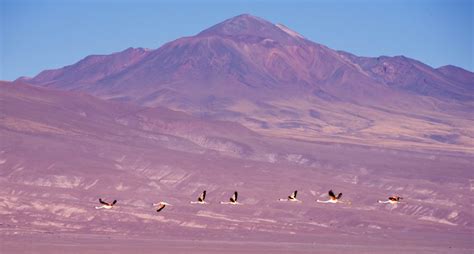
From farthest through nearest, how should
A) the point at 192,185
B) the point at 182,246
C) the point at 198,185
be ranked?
the point at 192,185 → the point at 198,185 → the point at 182,246

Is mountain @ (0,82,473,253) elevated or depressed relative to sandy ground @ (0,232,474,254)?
elevated

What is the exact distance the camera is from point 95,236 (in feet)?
292

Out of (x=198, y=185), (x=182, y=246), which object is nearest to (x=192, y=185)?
(x=198, y=185)

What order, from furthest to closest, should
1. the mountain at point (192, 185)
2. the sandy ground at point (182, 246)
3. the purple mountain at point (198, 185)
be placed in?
the mountain at point (192, 185) → the purple mountain at point (198, 185) → the sandy ground at point (182, 246)

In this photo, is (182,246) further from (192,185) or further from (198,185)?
(192,185)

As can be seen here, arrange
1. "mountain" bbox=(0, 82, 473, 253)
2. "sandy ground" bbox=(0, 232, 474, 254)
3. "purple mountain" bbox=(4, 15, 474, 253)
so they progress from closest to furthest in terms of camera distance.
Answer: "sandy ground" bbox=(0, 232, 474, 254) < "purple mountain" bbox=(4, 15, 474, 253) < "mountain" bbox=(0, 82, 473, 253)

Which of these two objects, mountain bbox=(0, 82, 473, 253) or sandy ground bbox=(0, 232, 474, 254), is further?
mountain bbox=(0, 82, 473, 253)

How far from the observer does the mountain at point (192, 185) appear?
303 ft

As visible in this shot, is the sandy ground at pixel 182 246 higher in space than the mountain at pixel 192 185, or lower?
lower

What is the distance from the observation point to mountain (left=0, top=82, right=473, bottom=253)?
9244cm

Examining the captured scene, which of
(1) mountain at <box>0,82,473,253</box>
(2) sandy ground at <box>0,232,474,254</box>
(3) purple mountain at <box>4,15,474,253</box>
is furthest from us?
(1) mountain at <box>0,82,473,253</box>

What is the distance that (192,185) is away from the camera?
5133 inches

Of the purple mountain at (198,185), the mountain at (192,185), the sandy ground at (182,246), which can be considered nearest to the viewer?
the sandy ground at (182,246)

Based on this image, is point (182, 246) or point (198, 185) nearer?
point (182, 246)
